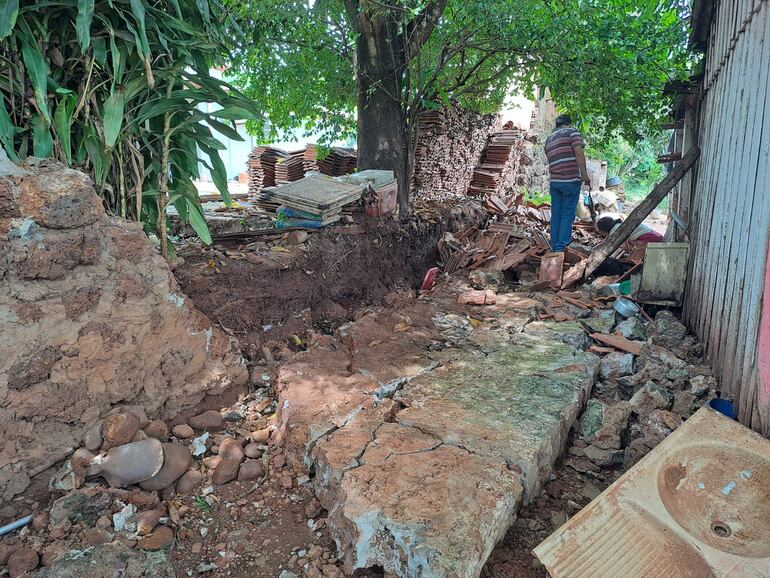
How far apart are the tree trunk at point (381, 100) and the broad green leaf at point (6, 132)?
447 centimetres

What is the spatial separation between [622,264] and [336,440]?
472 centimetres

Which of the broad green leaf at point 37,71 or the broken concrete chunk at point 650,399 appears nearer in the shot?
the broad green leaf at point 37,71

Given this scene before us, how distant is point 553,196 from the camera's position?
6715mm

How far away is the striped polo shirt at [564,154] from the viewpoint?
20.9ft

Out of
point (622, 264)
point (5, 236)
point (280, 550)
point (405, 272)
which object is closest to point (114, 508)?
point (280, 550)

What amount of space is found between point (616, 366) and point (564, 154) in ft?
11.6

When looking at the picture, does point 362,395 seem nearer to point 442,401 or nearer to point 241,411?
point 442,401

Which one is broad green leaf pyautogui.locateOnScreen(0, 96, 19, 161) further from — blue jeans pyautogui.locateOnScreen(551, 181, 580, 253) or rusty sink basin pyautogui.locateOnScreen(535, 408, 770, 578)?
blue jeans pyautogui.locateOnScreen(551, 181, 580, 253)

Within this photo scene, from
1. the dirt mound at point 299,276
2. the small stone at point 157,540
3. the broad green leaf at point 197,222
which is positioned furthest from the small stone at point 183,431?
the broad green leaf at point 197,222

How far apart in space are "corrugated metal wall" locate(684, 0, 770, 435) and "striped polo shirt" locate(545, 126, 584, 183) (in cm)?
177

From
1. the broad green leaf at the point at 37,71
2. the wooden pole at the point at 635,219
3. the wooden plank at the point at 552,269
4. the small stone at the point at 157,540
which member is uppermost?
the broad green leaf at the point at 37,71

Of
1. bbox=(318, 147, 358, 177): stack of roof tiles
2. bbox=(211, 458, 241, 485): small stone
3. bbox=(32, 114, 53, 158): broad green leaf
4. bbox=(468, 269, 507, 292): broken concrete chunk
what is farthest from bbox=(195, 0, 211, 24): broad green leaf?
bbox=(318, 147, 358, 177): stack of roof tiles

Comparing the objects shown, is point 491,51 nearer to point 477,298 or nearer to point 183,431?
point 477,298

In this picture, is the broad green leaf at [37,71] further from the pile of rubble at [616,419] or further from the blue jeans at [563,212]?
the blue jeans at [563,212]
